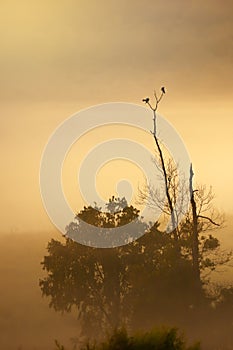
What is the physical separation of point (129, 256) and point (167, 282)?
2.47m

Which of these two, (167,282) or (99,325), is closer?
(167,282)

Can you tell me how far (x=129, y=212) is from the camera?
30.6 meters

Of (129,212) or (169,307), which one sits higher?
(129,212)

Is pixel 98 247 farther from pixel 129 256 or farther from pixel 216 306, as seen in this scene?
pixel 216 306

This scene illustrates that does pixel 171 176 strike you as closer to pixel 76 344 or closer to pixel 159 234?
pixel 159 234

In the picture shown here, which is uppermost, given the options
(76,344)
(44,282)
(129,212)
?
(129,212)

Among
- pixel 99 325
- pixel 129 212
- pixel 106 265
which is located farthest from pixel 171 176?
pixel 99 325

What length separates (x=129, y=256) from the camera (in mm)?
30641

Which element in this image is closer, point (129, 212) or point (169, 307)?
point (169, 307)

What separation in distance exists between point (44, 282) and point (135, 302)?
3.70m

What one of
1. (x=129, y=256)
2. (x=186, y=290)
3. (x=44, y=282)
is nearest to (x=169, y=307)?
(x=186, y=290)

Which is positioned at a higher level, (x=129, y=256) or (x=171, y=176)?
(x=171, y=176)

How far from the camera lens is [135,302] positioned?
29469mm

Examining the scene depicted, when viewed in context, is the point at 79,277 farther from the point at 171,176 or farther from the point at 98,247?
the point at 171,176
